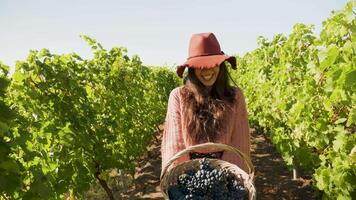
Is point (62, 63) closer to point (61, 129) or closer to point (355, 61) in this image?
point (61, 129)

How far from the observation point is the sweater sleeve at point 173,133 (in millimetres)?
2805

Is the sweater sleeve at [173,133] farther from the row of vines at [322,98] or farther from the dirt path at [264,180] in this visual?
the dirt path at [264,180]

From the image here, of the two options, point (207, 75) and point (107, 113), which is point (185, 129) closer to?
point (207, 75)

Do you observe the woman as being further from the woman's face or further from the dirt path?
the dirt path

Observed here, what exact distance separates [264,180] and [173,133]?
222 inches

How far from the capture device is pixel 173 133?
9.31 feet

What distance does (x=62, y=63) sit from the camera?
5.52 meters

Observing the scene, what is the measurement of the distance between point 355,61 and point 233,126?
0.95m

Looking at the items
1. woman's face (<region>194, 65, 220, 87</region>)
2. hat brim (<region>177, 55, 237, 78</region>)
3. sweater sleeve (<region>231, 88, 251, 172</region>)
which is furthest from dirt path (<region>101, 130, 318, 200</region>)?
hat brim (<region>177, 55, 237, 78</region>)

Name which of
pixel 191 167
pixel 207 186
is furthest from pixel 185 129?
pixel 207 186

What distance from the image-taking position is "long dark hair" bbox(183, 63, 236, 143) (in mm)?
2852

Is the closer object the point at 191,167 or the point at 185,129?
the point at 191,167

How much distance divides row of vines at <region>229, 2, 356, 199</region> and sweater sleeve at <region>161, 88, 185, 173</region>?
3.75 feet

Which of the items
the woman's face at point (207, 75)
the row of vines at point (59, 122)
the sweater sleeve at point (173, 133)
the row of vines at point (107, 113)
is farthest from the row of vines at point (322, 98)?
the row of vines at point (59, 122)
